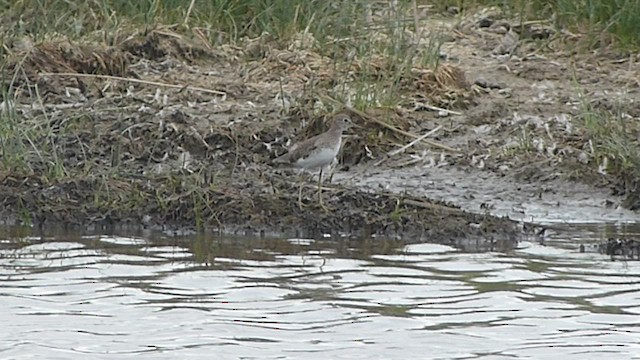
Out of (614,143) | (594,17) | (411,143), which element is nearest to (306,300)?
(614,143)

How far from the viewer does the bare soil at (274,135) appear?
9.20m

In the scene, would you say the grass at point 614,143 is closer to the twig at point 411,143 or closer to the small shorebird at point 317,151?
the twig at point 411,143

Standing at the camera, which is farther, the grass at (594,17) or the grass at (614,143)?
the grass at (594,17)

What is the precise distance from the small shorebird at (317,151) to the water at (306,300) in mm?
1179

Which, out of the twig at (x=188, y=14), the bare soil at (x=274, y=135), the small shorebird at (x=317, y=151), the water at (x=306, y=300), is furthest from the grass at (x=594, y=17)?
the water at (x=306, y=300)

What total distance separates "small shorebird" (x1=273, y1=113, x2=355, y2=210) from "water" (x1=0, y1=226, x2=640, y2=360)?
118cm

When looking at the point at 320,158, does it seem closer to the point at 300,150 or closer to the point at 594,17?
the point at 300,150

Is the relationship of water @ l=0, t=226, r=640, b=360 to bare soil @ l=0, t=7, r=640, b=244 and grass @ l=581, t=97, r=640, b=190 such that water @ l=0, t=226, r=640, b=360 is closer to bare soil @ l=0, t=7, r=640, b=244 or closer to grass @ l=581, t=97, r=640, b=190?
bare soil @ l=0, t=7, r=640, b=244

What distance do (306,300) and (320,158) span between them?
2.64 metres

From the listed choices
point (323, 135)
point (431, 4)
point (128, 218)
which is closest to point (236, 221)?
point (128, 218)

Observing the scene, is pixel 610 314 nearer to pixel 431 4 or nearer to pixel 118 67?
pixel 118 67

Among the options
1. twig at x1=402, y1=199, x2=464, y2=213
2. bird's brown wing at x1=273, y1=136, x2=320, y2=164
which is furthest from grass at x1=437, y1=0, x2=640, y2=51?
twig at x1=402, y1=199, x2=464, y2=213

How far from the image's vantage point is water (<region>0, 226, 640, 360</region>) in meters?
6.67

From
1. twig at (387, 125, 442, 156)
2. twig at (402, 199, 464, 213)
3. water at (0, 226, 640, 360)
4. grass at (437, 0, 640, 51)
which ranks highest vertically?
grass at (437, 0, 640, 51)
